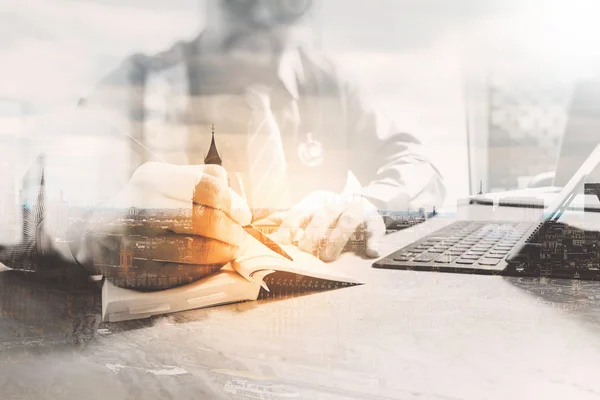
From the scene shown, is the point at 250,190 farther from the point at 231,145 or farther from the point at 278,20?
the point at 278,20

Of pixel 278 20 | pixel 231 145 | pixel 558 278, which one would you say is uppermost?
pixel 278 20

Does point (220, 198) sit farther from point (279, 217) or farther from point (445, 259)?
point (445, 259)

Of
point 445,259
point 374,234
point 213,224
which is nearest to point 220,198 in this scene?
point 213,224

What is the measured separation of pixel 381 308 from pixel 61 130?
1580 millimetres

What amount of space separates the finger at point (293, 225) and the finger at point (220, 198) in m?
0.15

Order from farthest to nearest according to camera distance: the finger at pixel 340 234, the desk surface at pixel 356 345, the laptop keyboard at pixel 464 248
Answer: the finger at pixel 340 234, the laptop keyboard at pixel 464 248, the desk surface at pixel 356 345

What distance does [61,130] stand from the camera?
2664 millimetres

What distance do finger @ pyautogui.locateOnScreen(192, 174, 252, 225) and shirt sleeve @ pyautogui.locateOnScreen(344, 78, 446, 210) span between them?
481 mm

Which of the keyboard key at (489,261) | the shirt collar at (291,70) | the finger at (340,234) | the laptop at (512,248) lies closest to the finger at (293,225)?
the finger at (340,234)

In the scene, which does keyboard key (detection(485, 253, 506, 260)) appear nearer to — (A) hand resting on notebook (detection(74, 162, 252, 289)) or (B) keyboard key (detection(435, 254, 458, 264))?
(B) keyboard key (detection(435, 254, 458, 264))

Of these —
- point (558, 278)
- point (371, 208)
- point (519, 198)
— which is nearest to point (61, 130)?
Answer: point (371, 208)

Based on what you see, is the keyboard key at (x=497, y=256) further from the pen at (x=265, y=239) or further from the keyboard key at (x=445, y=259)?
the pen at (x=265, y=239)

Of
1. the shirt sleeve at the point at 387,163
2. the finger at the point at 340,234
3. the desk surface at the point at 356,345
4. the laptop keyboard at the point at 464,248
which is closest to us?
the desk surface at the point at 356,345

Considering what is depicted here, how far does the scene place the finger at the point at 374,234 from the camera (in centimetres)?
227
